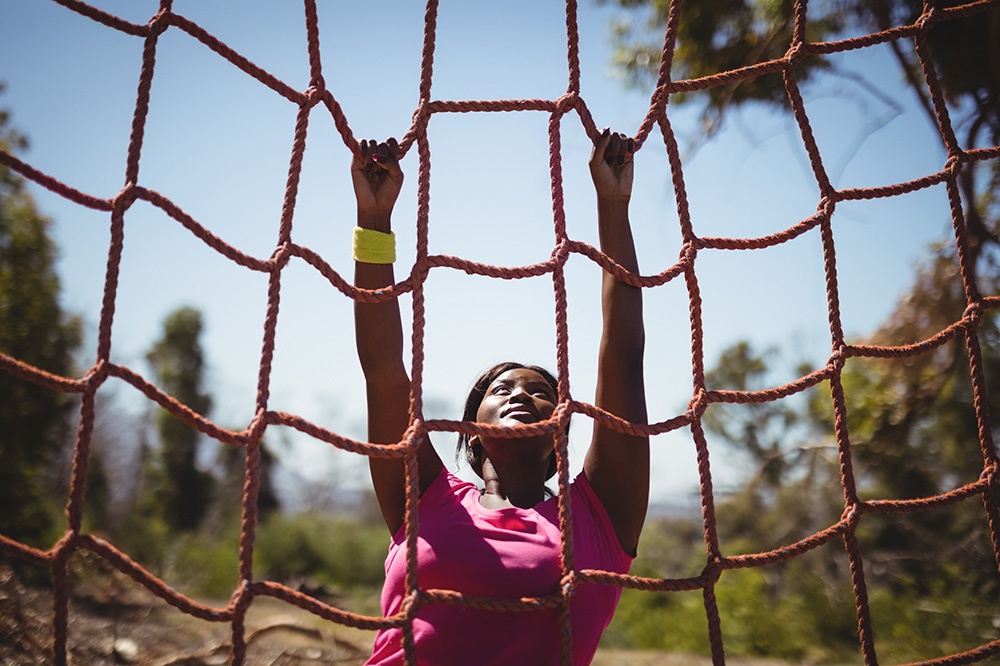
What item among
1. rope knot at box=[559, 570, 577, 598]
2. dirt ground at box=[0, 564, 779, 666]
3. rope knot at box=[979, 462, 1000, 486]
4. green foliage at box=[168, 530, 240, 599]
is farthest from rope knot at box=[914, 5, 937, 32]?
green foliage at box=[168, 530, 240, 599]

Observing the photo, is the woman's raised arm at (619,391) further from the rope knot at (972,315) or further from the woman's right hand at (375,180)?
the rope knot at (972,315)

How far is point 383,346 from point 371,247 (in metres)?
0.21

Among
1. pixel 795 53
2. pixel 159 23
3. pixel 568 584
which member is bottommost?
pixel 568 584

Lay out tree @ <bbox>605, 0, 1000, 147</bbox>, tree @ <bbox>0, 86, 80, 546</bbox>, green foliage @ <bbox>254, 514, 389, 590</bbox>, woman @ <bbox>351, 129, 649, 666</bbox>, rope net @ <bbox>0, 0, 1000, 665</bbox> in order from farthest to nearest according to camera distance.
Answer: green foliage @ <bbox>254, 514, 389, 590</bbox> → tree @ <bbox>0, 86, 80, 546</bbox> → tree @ <bbox>605, 0, 1000, 147</bbox> → woman @ <bbox>351, 129, 649, 666</bbox> → rope net @ <bbox>0, 0, 1000, 665</bbox>

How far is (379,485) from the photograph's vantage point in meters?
1.26

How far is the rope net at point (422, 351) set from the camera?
40.0 inches

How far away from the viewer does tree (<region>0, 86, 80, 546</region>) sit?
604 cm

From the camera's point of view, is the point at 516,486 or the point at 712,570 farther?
the point at 516,486

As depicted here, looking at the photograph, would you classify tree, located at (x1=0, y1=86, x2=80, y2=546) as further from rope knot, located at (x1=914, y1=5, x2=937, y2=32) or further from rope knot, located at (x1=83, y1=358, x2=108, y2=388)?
rope knot, located at (x1=914, y1=5, x2=937, y2=32)

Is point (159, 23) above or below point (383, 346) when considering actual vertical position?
above

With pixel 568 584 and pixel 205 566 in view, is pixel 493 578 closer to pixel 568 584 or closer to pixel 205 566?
pixel 568 584

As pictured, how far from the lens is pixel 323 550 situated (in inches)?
488

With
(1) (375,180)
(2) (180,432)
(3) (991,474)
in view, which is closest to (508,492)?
(1) (375,180)

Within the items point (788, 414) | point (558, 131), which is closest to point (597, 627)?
point (558, 131)
